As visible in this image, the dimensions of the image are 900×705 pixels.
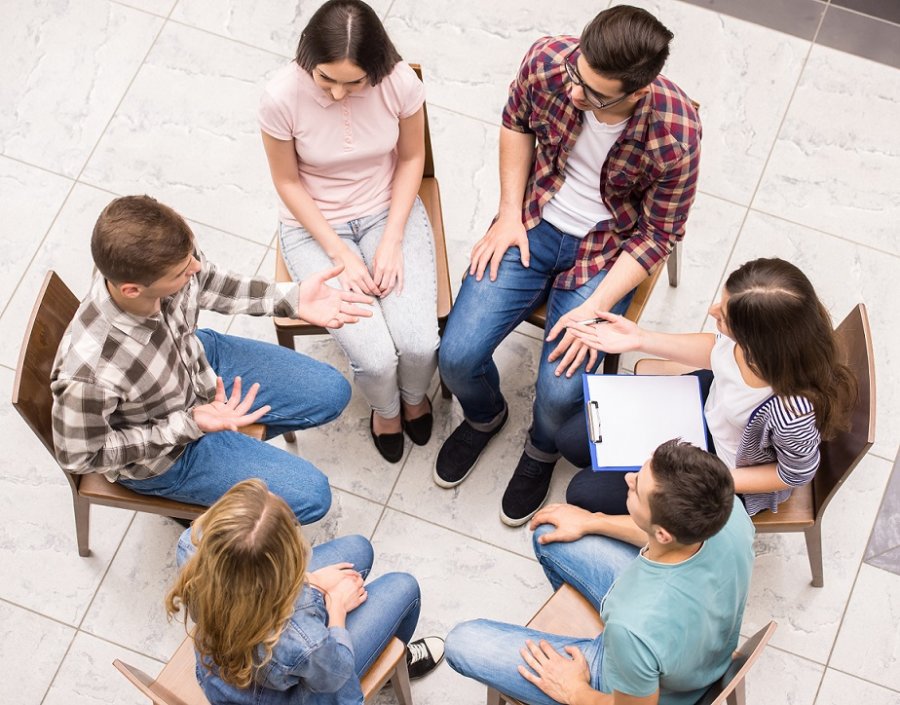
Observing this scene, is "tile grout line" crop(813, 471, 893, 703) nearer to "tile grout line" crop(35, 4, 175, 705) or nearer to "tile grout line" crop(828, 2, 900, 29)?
"tile grout line" crop(828, 2, 900, 29)

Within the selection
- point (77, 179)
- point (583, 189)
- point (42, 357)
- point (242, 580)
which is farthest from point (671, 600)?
point (77, 179)

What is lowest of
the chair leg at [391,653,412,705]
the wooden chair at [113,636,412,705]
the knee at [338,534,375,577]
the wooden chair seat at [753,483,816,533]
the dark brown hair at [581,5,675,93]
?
the chair leg at [391,653,412,705]

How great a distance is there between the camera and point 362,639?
2203mm

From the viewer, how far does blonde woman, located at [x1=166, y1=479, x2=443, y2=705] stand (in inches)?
69.0

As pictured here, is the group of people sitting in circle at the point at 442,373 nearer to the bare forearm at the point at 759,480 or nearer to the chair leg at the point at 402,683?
the bare forearm at the point at 759,480

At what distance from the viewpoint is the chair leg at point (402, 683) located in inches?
94.1

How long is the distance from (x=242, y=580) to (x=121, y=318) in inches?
28.6

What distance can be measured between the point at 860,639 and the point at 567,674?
115 centimetres

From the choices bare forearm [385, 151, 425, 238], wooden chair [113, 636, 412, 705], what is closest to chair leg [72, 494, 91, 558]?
wooden chair [113, 636, 412, 705]

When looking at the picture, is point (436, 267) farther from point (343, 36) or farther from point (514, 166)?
point (343, 36)

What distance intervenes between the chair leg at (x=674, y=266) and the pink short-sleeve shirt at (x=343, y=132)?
99 cm

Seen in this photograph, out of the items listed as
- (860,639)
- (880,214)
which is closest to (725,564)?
(860,639)

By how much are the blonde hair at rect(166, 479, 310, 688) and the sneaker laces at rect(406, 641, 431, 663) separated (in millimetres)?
924

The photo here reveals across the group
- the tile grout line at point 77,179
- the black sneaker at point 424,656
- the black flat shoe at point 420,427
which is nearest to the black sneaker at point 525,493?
the black flat shoe at point 420,427
